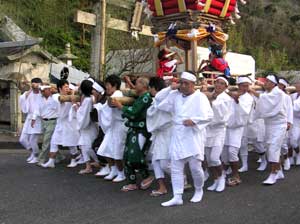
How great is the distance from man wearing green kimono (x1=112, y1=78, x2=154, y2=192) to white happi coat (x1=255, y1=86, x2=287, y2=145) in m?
1.86

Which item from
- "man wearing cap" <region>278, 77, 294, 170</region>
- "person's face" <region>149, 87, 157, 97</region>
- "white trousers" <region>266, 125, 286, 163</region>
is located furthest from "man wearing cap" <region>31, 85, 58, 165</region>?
"man wearing cap" <region>278, 77, 294, 170</region>

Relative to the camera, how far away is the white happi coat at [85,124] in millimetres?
7652

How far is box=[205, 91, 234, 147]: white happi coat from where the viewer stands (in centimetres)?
629

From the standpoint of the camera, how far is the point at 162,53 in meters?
9.09

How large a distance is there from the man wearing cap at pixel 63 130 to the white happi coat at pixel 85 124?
57cm

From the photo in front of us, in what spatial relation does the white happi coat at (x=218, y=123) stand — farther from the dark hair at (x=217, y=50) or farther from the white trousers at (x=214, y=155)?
the dark hair at (x=217, y=50)

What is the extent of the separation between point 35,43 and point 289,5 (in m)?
32.8

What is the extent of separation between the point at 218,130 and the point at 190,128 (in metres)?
0.87

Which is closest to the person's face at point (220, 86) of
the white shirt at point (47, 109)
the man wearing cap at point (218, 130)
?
the man wearing cap at point (218, 130)

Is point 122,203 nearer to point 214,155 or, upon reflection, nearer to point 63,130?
point 214,155

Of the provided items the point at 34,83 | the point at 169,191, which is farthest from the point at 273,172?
the point at 34,83

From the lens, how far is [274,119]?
267 inches

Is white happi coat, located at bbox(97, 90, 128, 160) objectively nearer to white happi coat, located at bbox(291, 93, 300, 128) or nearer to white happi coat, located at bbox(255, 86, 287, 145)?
white happi coat, located at bbox(255, 86, 287, 145)

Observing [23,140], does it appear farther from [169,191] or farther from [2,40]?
[2,40]
